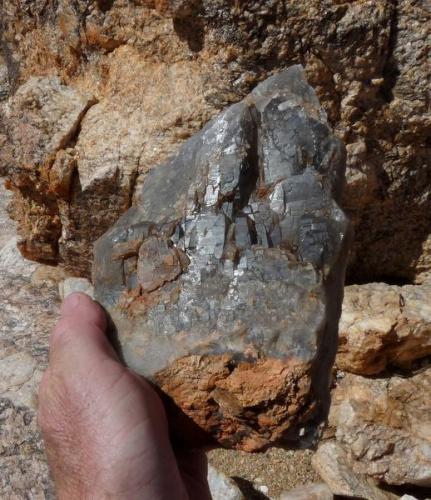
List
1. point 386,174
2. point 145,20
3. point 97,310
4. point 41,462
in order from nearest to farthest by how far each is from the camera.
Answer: point 97,310
point 41,462
point 145,20
point 386,174

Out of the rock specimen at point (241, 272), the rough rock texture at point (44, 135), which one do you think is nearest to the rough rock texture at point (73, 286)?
the rough rock texture at point (44, 135)

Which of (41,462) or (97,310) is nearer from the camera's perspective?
(97,310)

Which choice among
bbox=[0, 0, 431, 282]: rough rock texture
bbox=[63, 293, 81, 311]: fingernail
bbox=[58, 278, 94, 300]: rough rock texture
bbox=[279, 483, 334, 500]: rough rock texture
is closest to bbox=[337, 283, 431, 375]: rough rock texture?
bbox=[0, 0, 431, 282]: rough rock texture

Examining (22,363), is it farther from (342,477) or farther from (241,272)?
(241,272)

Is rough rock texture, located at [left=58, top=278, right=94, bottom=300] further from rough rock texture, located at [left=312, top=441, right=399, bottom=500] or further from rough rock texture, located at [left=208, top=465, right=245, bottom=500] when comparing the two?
rough rock texture, located at [left=312, top=441, right=399, bottom=500]

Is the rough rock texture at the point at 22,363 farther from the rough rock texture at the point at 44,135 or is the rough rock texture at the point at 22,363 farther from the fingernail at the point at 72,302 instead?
the fingernail at the point at 72,302

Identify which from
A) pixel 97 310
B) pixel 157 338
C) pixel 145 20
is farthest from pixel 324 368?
pixel 145 20

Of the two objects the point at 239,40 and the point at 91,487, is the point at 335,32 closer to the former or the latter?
the point at 239,40
